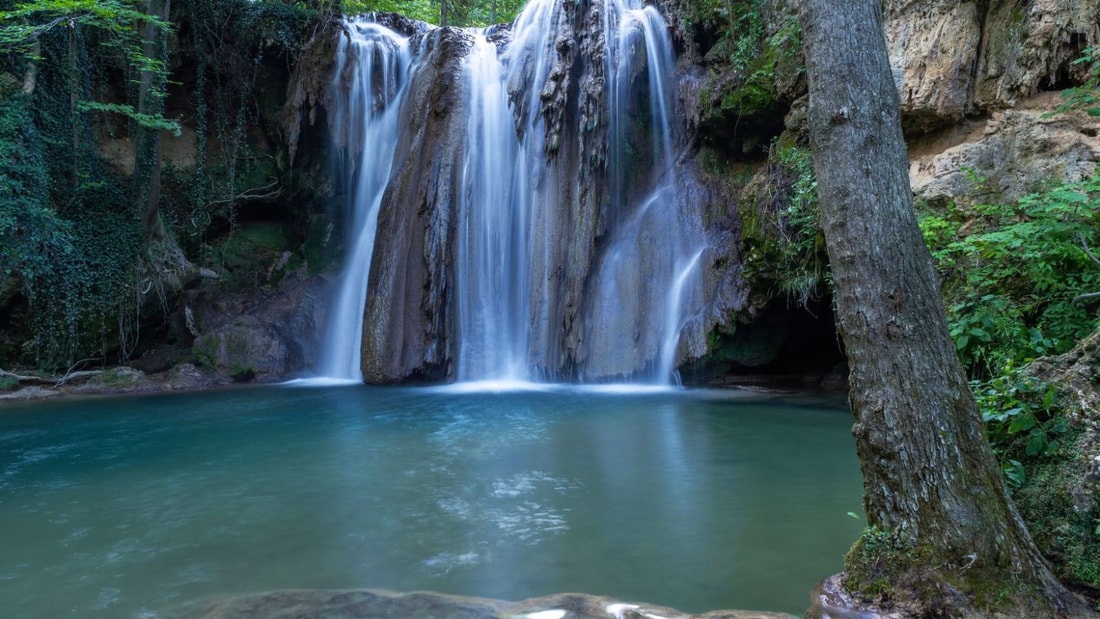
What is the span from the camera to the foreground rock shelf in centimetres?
317

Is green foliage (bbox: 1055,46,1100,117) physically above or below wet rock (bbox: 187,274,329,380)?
above

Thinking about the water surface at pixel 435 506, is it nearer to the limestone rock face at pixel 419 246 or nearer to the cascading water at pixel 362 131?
the limestone rock face at pixel 419 246

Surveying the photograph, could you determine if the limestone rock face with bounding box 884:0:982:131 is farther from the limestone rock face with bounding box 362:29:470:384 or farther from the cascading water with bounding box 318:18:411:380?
the cascading water with bounding box 318:18:411:380

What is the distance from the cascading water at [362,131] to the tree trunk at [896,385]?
520 inches

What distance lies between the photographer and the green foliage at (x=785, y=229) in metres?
9.62

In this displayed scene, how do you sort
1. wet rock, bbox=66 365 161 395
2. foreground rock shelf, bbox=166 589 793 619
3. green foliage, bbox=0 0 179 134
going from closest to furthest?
foreground rock shelf, bbox=166 589 793 619, green foliage, bbox=0 0 179 134, wet rock, bbox=66 365 161 395

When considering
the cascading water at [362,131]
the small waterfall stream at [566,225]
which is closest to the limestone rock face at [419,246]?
the small waterfall stream at [566,225]

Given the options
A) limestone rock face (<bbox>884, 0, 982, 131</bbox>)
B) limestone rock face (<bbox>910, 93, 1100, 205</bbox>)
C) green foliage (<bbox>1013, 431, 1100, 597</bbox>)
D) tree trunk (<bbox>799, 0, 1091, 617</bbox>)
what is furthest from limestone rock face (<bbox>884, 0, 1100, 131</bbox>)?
green foliage (<bbox>1013, 431, 1100, 597</bbox>)

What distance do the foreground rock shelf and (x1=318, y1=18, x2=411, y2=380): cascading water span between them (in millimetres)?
12171

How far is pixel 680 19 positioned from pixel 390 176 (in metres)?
7.00

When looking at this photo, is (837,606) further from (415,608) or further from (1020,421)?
(415,608)

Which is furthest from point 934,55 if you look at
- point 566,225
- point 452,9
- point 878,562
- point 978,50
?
point 452,9

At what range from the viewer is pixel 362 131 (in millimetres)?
16203

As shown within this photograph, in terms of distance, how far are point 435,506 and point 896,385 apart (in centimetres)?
353
